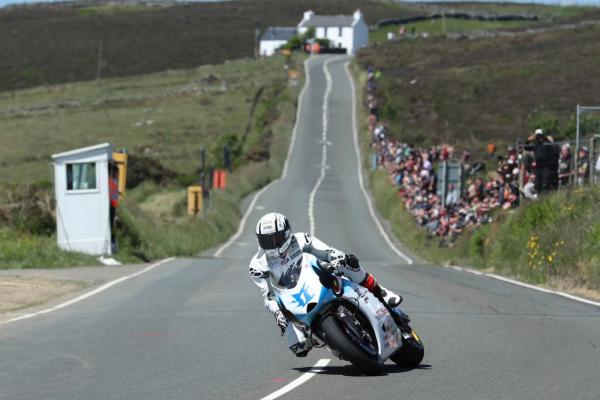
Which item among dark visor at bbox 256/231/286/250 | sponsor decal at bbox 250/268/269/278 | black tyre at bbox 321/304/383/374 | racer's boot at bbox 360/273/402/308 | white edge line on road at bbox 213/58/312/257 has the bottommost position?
white edge line on road at bbox 213/58/312/257

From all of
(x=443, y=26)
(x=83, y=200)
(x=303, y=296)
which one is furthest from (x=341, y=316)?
(x=443, y=26)

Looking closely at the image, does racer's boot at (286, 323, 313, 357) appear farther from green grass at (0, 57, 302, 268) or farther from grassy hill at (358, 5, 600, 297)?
green grass at (0, 57, 302, 268)

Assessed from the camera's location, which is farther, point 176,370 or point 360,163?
point 360,163

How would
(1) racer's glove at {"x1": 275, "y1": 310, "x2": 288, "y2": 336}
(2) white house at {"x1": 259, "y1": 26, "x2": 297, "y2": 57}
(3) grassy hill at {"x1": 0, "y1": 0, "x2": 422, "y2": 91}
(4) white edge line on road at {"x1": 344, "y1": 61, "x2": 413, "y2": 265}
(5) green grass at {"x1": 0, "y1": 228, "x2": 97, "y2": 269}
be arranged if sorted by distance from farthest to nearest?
(2) white house at {"x1": 259, "y1": 26, "x2": 297, "y2": 57}
(3) grassy hill at {"x1": 0, "y1": 0, "x2": 422, "y2": 91}
(4) white edge line on road at {"x1": 344, "y1": 61, "x2": 413, "y2": 265}
(5) green grass at {"x1": 0, "y1": 228, "x2": 97, "y2": 269}
(1) racer's glove at {"x1": 275, "y1": 310, "x2": 288, "y2": 336}

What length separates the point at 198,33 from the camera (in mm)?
180750

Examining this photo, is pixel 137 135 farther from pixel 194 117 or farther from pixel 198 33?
pixel 198 33

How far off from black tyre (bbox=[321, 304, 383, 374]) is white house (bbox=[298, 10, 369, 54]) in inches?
5897

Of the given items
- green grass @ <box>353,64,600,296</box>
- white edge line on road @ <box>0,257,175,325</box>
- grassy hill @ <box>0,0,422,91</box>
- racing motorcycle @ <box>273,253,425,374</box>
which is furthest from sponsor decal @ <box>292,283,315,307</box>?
grassy hill @ <box>0,0,422,91</box>

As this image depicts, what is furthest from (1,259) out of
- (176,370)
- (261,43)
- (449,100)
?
(261,43)

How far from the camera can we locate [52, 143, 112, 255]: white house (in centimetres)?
2977

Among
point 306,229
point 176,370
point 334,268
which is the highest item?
point 334,268

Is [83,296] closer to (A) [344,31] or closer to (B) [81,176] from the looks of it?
(B) [81,176]

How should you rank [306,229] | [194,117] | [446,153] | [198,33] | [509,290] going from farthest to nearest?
[198,33]
[194,117]
[306,229]
[446,153]
[509,290]

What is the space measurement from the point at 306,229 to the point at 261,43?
400 ft
